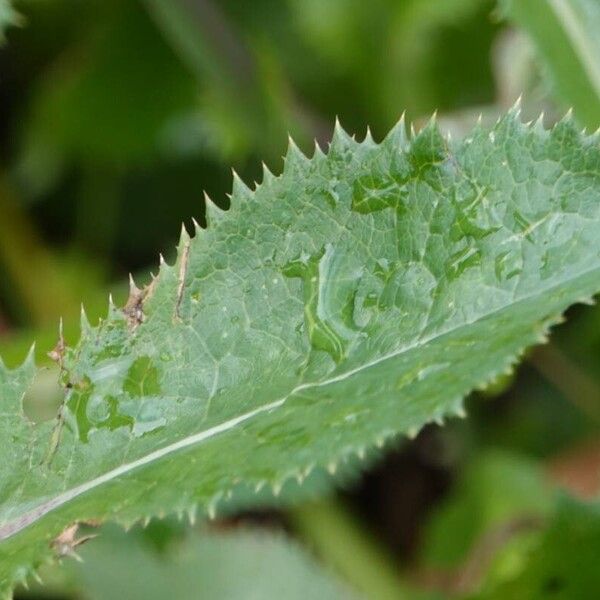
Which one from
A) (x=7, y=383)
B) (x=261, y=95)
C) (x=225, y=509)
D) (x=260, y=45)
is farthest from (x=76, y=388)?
(x=260, y=45)

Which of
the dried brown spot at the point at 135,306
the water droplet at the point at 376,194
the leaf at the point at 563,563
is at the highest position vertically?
the water droplet at the point at 376,194

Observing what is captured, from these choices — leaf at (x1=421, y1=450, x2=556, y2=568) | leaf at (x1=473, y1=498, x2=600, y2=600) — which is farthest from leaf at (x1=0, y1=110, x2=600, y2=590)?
leaf at (x1=421, y1=450, x2=556, y2=568)

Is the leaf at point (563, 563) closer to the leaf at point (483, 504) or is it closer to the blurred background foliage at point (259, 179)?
the blurred background foliage at point (259, 179)

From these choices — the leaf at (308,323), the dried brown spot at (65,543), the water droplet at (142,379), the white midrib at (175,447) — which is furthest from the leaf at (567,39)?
the dried brown spot at (65,543)

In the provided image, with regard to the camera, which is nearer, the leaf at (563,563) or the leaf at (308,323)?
the leaf at (308,323)

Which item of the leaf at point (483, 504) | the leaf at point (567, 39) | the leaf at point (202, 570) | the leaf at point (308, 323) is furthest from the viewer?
the leaf at point (483, 504)

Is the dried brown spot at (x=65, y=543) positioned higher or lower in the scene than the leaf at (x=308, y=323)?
lower

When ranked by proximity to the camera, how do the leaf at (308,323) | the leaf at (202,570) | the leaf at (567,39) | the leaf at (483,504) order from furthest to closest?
the leaf at (483,504) → the leaf at (202,570) → the leaf at (567,39) → the leaf at (308,323)

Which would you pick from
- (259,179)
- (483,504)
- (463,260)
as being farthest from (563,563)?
(259,179)
